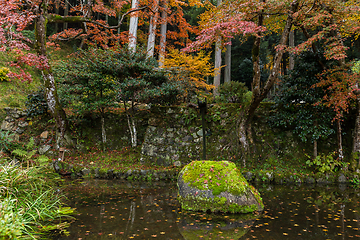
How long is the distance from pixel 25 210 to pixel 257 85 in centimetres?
639

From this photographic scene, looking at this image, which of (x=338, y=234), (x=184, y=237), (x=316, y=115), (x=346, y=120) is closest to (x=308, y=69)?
(x=316, y=115)

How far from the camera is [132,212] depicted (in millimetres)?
3922

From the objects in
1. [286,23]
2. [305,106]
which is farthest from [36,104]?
[305,106]

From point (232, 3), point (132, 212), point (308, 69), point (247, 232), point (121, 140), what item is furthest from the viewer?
point (121, 140)

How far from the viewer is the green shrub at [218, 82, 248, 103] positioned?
877 cm

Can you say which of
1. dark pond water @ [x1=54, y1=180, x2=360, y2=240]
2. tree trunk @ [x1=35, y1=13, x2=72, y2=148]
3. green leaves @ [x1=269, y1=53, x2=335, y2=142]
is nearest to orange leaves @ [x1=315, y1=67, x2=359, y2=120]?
green leaves @ [x1=269, y1=53, x2=335, y2=142]

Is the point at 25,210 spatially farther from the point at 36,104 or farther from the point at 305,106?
the point at 305,106

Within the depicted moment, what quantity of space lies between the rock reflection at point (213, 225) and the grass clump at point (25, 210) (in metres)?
1.84

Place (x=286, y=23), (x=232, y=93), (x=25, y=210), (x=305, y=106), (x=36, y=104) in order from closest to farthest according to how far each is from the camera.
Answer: (x=25, y=210) < (x=286, y=23) < (x=305, y=106) < (x=36, y=104) < (x=232, y=93)

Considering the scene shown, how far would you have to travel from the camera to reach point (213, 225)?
339cm

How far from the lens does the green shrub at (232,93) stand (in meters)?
8.77

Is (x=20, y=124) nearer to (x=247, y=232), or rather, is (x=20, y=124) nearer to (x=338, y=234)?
(x=247, y=232)

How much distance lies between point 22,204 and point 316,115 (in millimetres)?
7756

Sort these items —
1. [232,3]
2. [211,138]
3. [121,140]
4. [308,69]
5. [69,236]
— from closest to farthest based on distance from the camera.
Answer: [69,236], [232,3], [308,69], [211,138], [121,140]
